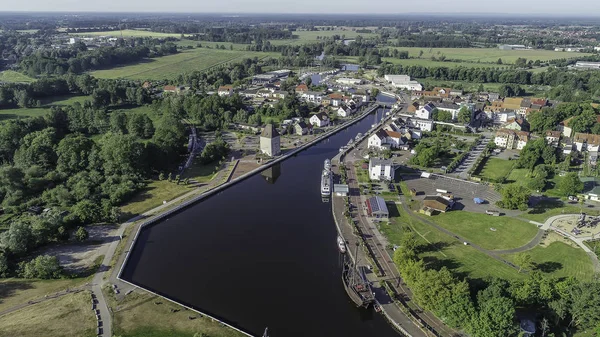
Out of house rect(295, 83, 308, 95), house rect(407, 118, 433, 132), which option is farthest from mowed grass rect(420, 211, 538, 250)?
house rect(295, 83, 308, 95)

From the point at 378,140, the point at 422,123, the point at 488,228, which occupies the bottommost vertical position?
the point at 488,228

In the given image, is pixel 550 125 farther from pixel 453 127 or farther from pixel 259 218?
pixel 259 218

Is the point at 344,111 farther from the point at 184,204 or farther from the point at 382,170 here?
the point at 184,204

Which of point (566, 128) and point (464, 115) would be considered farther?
point (464, 115)

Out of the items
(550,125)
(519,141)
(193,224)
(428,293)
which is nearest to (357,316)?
(428,293)

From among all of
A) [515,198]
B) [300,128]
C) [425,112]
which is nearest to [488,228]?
[515,198]

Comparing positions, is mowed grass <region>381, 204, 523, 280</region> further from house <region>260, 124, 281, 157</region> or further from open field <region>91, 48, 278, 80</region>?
open field <region>91, 48, 278, 80</region>

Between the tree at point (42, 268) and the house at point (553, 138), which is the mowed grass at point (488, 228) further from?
the tree at point (42, 268)
